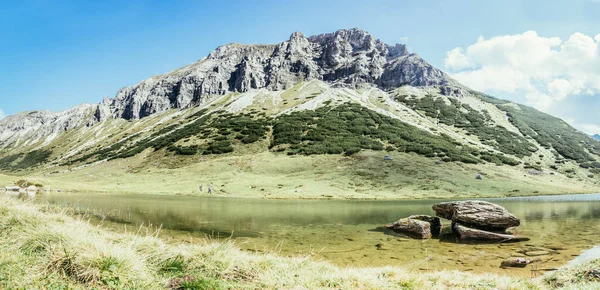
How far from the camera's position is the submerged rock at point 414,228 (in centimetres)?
1961

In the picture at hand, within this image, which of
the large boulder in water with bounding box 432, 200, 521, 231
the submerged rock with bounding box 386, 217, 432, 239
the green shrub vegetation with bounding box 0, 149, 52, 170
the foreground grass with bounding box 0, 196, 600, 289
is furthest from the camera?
the green shrub vegetation with bounding box 0, 149, 52, 170

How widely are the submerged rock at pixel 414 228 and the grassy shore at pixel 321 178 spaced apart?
29.4 m

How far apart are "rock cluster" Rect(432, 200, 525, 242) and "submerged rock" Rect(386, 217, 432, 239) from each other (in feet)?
6.30

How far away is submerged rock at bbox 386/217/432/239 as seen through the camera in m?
19.6

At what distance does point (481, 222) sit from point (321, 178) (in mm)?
42455

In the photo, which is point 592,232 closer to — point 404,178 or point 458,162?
point 404,178

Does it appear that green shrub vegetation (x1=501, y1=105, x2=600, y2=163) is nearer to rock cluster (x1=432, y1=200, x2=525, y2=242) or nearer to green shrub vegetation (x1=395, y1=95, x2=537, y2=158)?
green shrub vegetation (x1=395, y1=95, x2=537, y2=158)

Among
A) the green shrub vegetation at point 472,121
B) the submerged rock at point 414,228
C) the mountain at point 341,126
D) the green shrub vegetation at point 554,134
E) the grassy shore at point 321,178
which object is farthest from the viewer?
the green shrub vegetation at point 554,134

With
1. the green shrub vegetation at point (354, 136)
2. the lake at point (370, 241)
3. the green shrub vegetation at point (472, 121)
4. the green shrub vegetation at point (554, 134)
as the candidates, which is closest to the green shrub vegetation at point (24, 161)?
the green shrub vegetation at point (354, 136)

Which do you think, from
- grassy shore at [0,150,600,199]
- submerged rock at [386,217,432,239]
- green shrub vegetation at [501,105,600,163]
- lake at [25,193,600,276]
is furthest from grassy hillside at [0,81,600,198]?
submerged rock at [386,217,432,239]

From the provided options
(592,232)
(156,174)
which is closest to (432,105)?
(156,174)

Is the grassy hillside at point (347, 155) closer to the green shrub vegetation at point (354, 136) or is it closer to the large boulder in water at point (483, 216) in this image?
the green shrub vegetation at point (354, 136)

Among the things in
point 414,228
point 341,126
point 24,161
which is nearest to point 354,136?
point 341,126

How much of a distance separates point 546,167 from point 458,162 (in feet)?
133
